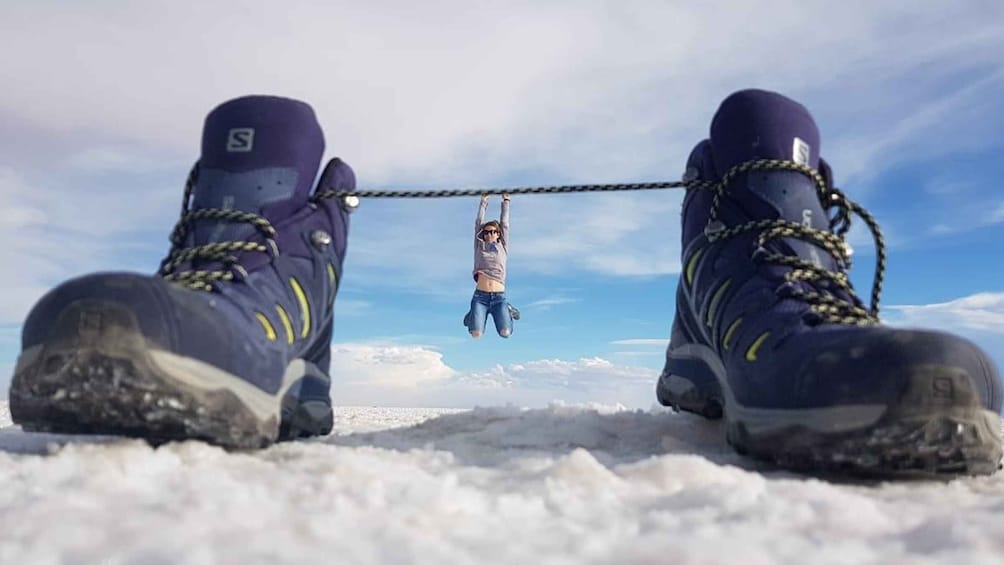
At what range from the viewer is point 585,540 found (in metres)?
0.84

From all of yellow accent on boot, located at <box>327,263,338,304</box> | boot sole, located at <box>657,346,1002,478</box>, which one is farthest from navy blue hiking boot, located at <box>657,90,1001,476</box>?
yellow accent on boot, located at <box>327,263,338,304</box>

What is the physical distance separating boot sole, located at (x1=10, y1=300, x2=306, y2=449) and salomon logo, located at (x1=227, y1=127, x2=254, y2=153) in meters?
0.64

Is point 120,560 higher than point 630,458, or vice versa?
point 630,458

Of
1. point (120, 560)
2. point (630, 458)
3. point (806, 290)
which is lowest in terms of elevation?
point (120, 560)

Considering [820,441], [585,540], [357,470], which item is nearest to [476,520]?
[585,540]

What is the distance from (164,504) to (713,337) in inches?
48.5

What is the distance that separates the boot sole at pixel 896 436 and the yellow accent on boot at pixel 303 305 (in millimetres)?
952

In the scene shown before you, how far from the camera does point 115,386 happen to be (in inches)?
46.7

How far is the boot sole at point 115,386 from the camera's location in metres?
1.18

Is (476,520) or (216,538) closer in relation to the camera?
(216,538)

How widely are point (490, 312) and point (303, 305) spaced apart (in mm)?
6075

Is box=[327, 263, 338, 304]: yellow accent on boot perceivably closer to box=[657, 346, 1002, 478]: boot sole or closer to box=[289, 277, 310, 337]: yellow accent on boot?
box=[289, 277, 310, 337]: yellow accent on boot

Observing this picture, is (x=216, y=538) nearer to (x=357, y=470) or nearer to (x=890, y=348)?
(x=357, y=470)

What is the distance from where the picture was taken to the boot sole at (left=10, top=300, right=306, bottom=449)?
3.87 feet
